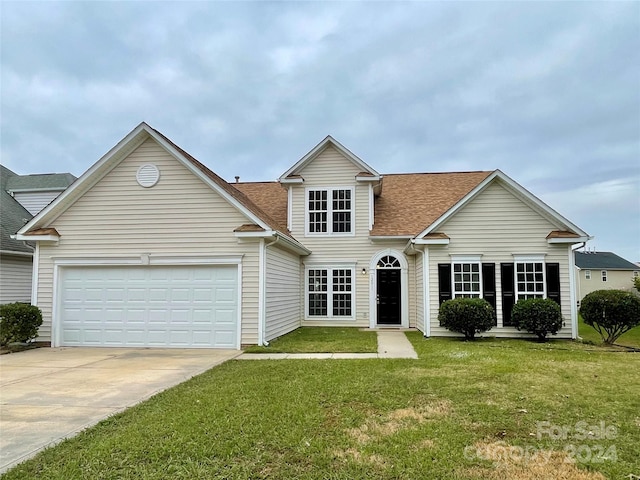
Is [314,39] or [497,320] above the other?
[314,39]

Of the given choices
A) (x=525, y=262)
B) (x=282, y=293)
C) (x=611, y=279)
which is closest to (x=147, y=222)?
(x=282, y=293)

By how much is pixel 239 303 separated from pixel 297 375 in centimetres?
411

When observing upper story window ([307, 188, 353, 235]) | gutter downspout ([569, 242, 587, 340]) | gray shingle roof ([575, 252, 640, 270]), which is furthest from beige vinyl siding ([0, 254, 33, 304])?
gray shingle roof ([575, 252, 640, 270])

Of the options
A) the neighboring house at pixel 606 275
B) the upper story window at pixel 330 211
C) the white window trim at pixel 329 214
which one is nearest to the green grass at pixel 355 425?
the white window trim at pixel 329 214

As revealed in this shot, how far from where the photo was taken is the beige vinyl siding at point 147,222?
1116 centimetres

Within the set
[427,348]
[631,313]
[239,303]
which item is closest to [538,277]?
[631,313]

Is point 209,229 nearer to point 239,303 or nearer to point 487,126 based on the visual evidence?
point 239,303

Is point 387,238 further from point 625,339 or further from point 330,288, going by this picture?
point 625,339

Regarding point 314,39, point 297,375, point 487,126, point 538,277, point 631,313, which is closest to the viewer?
point 297,375

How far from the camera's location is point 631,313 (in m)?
11.0

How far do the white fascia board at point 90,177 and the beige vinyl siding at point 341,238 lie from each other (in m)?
6.55

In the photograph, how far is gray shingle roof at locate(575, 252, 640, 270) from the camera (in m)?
42.0

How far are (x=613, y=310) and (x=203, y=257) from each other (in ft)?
36.4

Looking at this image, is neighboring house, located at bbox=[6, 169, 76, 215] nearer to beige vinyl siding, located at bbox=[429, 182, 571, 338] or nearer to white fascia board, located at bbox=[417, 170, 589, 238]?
white fascia board, located at bbox=[417, 170, 589, 238]
